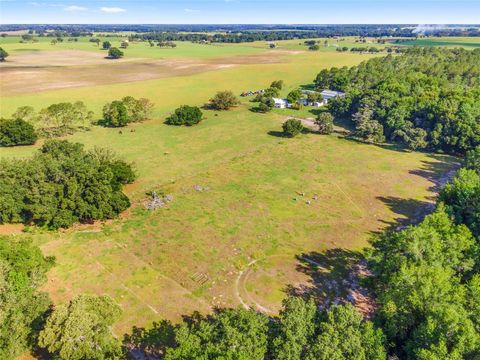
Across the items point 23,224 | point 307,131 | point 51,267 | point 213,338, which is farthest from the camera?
point 307,131

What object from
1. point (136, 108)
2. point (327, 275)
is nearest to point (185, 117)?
point (136, 108)

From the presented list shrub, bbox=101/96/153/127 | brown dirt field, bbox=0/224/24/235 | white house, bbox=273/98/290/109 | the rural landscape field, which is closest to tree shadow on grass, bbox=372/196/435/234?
the rural landscape field

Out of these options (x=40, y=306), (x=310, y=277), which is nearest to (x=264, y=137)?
(x=310, y=277)

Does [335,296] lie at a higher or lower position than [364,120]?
lower

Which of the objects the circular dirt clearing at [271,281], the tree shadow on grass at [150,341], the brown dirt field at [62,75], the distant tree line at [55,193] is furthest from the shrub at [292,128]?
the brown dirt field at [62,75]

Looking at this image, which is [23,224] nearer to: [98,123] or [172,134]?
[172,134]

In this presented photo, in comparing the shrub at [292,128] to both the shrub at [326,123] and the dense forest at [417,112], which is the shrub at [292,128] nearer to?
the shrub at [326,123]
